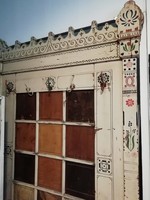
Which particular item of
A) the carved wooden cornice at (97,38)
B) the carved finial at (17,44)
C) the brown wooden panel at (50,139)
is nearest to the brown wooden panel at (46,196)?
the brown wooden panel at (50,139)

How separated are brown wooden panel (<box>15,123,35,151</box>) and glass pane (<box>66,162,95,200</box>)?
12.5 inches

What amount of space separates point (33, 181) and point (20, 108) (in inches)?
19.6

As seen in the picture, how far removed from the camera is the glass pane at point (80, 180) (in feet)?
4.09

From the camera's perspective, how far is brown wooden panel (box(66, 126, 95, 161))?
126cm

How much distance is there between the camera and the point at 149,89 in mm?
1078

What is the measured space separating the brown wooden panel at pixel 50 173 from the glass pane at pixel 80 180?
0.07m

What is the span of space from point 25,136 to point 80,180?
49 centimetres

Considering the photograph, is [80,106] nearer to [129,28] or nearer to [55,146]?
[55,146]

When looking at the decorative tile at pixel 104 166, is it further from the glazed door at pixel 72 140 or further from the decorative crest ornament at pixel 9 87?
the decorative crest ornament at pixel 9 87

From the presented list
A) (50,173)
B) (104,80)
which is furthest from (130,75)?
(50,173)

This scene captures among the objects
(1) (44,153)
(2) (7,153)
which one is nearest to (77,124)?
(1) (44,153)

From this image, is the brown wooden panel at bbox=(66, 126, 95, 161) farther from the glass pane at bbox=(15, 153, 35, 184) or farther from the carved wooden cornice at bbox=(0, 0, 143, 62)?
the carved wooden cornice at bbox=(0, 0, 143, 62)

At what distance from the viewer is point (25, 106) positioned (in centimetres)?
157

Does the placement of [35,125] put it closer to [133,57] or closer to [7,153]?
[7,153]
